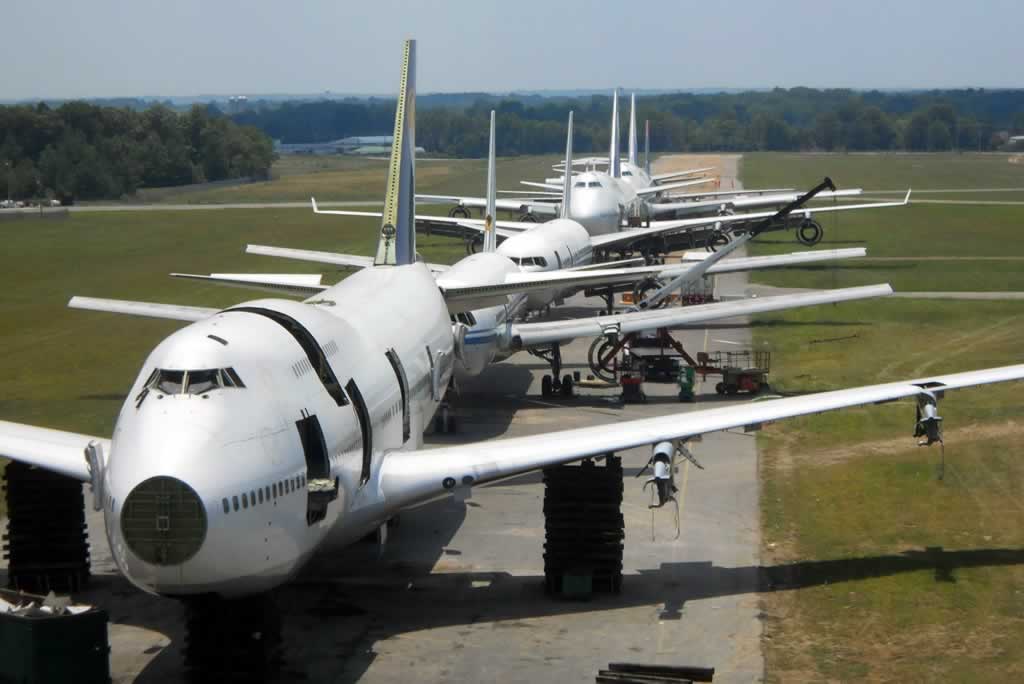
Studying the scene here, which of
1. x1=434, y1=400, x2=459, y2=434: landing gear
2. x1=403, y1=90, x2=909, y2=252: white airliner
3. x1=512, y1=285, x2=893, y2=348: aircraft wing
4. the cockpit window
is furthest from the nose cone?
x1=403, y1=90, x2=909, y2=252: white airliner

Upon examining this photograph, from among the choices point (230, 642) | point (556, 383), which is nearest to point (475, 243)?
point (556, 383)

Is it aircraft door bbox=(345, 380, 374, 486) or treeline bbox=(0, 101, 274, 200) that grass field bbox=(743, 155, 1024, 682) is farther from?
treeline bbox=(0, 101, 274, 200)

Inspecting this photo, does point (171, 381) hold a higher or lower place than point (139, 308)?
higher

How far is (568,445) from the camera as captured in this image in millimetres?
28703

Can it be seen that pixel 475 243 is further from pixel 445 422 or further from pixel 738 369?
pixel 445 422

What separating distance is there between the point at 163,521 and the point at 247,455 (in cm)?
171

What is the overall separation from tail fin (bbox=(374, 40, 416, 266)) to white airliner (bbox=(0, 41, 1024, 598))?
6.30 meters

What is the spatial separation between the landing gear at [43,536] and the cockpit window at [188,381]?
7.93m

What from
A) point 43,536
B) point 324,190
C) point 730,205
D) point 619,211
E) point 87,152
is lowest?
point 324,190

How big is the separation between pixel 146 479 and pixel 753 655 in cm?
1141

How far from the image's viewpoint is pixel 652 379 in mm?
54281

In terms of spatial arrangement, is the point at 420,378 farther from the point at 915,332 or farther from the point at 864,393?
the point at 915,332

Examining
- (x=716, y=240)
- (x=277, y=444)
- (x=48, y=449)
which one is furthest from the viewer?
(x=716, y=240)

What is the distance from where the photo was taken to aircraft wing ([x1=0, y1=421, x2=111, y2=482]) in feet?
88.2
